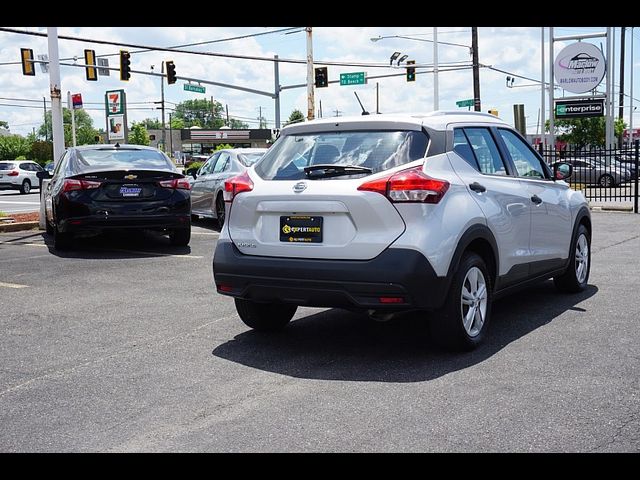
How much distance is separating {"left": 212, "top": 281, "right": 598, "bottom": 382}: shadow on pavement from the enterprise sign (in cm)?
2704

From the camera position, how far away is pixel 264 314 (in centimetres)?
640

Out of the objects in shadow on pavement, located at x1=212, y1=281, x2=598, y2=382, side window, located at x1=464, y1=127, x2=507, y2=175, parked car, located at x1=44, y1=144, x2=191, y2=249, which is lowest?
shadow on pavement, located at x1=212, y1=281, x2=598, y2=382

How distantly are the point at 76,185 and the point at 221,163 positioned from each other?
179 inches

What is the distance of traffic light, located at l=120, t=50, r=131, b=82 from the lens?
31.9 metres

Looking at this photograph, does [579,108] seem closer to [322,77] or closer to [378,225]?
[322,77]

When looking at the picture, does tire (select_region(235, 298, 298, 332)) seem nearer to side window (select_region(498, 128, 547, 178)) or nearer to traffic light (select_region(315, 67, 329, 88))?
side window (select_region(498, 128, 547, 178))

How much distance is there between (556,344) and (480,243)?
925mm

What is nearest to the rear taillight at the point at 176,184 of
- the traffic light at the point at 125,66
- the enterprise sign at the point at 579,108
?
the traffic light at the point at 125,66

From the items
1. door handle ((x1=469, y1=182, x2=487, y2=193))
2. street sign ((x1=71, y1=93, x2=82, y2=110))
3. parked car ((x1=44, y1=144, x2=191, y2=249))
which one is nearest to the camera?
door handle ((x1=469, y1=182, x2=487, y2=193))

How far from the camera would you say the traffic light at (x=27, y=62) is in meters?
32.6

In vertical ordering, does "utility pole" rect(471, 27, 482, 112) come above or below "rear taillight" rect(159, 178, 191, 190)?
above

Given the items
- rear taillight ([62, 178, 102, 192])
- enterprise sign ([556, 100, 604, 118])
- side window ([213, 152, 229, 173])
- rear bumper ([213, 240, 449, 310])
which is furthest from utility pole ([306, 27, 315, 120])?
rear bumper ([213, 240, 449, 310])

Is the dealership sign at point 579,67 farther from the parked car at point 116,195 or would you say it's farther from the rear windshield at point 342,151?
the rear windshield at point 342,151

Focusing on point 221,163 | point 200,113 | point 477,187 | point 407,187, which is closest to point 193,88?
point 221,163
